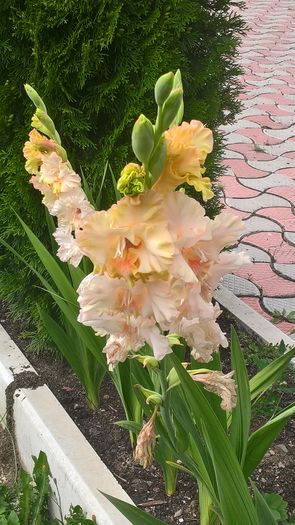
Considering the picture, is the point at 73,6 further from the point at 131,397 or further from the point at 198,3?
the point at 131,397

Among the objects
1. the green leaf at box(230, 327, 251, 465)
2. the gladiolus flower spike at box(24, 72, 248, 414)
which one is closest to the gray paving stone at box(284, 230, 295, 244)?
the green leaf at box(230, 327, 251, 465)

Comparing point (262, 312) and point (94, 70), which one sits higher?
point (94, 70)

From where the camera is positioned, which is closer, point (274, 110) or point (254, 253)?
point (254, 253)

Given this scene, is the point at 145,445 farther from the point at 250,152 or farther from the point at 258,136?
the point at 258,136

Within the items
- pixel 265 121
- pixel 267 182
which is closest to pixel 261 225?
pixel 267 182

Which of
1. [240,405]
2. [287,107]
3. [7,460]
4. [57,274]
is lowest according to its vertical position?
[287,107]

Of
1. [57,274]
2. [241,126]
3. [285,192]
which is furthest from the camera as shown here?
[241,126]

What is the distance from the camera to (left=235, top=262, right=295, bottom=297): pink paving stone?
106 inches

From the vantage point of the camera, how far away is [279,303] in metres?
2.61

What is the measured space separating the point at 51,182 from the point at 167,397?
1.31ft

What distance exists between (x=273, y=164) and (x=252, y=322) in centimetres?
197

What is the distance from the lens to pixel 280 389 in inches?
69.3

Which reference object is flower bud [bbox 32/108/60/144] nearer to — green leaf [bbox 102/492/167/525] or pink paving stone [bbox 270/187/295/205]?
green leaf [bbox 102/492/167/525]

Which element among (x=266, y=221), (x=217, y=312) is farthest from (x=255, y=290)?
(x=217, y=312)
